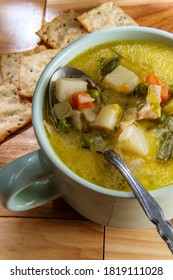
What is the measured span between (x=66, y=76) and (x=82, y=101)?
4.3 inches

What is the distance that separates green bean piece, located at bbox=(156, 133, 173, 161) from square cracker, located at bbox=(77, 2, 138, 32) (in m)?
0.74

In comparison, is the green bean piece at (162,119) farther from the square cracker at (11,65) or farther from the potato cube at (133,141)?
the square cracker at (11,65)

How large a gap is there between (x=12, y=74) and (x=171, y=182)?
82 cm

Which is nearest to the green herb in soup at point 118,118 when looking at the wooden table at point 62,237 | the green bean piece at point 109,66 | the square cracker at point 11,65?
the green bean piece at point 109,66

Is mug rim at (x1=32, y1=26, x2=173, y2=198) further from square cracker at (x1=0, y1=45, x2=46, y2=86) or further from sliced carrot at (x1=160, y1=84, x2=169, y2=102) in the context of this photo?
square cracker at (x1=0, y1=45, x2=46, y2=86)

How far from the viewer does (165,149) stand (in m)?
1.03

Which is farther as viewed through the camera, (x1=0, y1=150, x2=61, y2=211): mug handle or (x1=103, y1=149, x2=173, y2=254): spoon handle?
(x1=0, y1=150, x2=61, y2=211): mug handle

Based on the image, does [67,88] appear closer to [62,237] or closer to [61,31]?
[62,237]

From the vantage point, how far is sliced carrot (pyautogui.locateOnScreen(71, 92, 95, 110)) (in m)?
1.09

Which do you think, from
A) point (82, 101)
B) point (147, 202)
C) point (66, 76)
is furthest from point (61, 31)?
point (147, 202)

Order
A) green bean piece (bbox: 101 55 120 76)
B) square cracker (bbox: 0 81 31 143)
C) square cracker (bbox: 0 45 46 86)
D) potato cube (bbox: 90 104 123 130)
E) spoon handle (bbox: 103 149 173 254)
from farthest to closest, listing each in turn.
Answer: square cracker (bbox: 0 45 46 86), square cracker (bbox: 0 81 31 143), green bean piece (bbox: 101 55 120 76), potato cube (bbox: 90 104 123 130), spoon handle (bbox: 103 149 173 254)

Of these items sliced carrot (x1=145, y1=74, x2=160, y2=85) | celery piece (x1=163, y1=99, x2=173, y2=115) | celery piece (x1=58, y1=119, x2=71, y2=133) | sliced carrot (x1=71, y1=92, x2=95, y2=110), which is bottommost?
celery piece (x1=58, y1=119, x2=71, y2=133)

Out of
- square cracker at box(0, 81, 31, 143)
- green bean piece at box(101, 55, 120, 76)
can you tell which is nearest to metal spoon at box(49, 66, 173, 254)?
green bean piece at box(101, 55, 120, 76)
